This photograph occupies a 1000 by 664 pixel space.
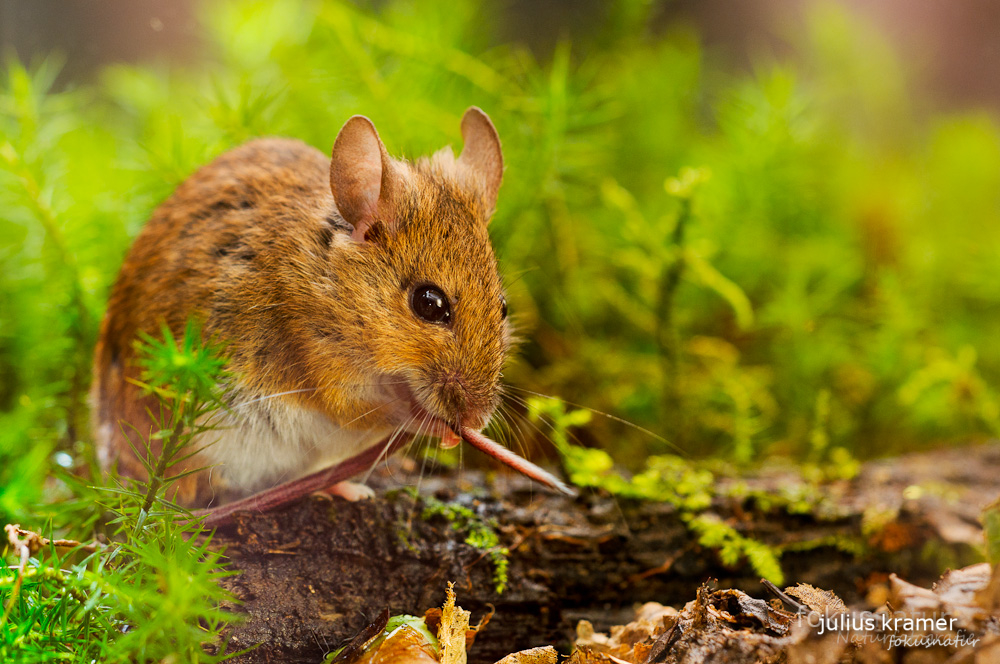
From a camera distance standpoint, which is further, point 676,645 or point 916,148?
point 916,148

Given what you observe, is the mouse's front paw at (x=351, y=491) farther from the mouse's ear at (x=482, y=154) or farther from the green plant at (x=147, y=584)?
the mouse's ear at (x=482, y=154)

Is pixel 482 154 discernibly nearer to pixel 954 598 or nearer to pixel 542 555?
pixel 542 555

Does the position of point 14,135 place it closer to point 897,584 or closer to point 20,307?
point 20,307

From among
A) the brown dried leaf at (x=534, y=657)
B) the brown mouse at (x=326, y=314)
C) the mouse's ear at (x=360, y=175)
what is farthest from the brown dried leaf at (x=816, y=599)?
the mouse's ear at (x=360, y=175)

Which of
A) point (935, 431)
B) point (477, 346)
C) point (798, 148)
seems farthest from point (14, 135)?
point (935, 431)

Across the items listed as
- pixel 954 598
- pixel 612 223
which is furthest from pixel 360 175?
pixel 612 223

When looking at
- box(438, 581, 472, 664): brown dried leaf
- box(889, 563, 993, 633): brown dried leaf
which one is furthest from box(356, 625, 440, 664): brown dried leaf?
box(889, 563, 993, 633): brown dried leaf
